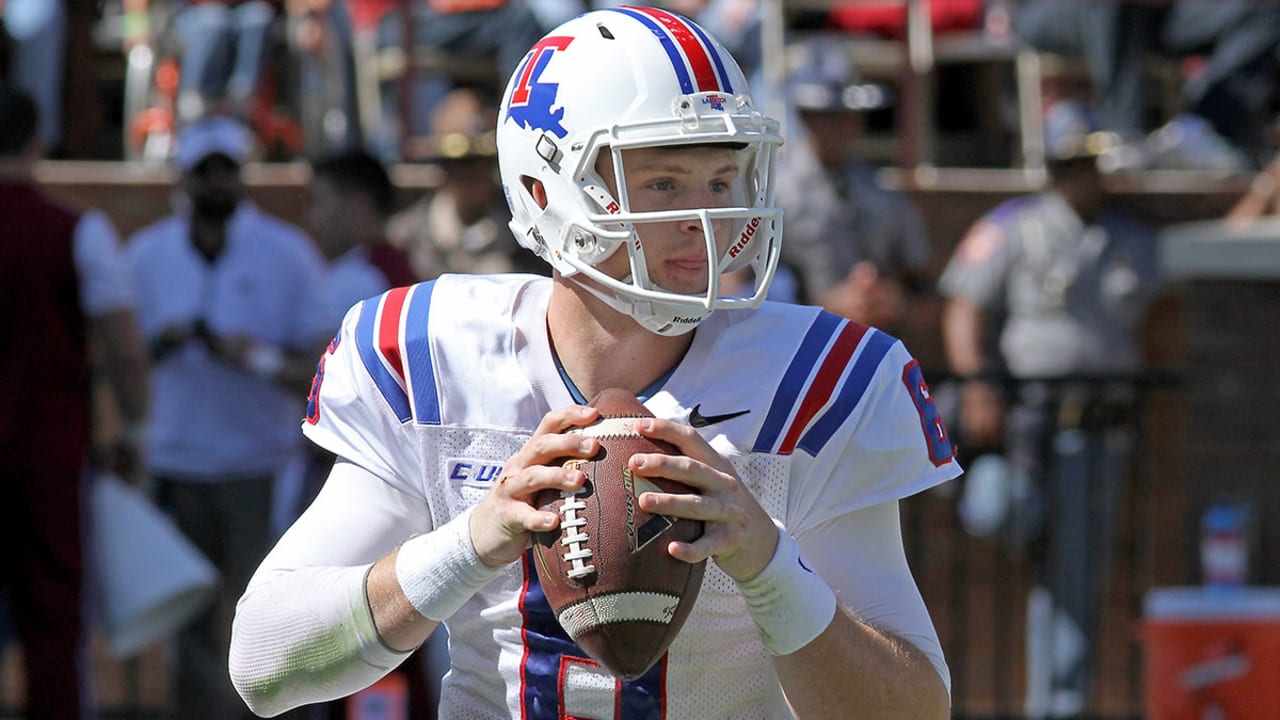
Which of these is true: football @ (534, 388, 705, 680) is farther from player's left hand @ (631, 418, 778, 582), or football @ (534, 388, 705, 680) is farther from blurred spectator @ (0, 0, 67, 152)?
blurred spectator @ (0, 0, 67, 152)

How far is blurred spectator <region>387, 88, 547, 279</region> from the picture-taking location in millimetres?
6770

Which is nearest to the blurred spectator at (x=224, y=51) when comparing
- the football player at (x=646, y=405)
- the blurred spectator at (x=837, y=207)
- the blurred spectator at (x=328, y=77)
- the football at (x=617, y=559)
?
the blurred spectator at (x=328, y=77)

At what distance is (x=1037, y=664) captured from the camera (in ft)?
21.0

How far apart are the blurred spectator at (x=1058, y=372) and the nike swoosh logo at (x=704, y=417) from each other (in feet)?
12.8

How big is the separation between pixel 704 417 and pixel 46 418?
368cm

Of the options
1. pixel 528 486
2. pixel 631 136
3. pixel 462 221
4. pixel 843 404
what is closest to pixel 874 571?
pixel 843 404

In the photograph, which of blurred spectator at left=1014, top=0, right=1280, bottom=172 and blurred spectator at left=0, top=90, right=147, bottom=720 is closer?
blurred spectator at left=0, top=90, right=147, bottom=720

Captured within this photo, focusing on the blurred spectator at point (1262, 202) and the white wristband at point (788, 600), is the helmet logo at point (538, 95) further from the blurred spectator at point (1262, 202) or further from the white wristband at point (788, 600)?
the blurred spectator at point (1262, 202)

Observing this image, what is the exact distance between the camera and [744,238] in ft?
8.38

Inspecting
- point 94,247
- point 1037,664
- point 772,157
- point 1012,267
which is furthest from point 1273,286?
point 772,157

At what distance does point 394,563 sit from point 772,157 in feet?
2.42

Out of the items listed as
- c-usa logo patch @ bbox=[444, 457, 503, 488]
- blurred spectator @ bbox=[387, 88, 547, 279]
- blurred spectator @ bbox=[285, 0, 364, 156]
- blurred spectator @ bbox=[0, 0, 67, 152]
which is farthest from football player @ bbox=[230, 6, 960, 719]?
blurred spectator @ bbox=[0, 0, 67, 152]

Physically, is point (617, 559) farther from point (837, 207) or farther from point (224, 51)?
point (224, 51)

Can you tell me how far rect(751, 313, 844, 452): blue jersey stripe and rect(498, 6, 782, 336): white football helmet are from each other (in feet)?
0.40
